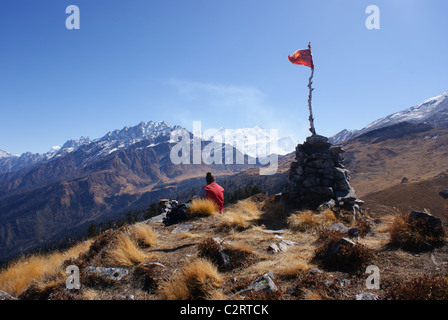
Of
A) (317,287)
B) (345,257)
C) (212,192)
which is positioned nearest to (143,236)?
(212,192)

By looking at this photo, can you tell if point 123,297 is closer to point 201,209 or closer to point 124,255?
point 124,255

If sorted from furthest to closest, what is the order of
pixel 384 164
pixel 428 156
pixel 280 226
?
pixel 384 164, pixel 428 156, pixel 280 226

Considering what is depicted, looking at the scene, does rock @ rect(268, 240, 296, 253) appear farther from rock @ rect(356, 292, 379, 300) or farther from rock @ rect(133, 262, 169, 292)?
Result: rock @ rect(133, 262, 169, 292)

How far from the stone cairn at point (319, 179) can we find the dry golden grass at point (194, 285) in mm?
9519

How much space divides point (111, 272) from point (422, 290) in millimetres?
7014

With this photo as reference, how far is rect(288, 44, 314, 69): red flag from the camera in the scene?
1566cm

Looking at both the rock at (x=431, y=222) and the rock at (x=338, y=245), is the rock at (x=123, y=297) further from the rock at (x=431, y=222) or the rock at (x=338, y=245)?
the rock at (x=431, y=222)

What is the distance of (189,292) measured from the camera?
4.96 meters

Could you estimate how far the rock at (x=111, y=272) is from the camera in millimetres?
6188

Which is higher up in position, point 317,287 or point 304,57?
point 304,57

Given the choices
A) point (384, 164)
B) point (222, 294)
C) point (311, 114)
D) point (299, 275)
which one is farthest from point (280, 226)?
point (384, 164)

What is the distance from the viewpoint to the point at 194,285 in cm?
513

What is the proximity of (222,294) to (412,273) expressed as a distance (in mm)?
4172
